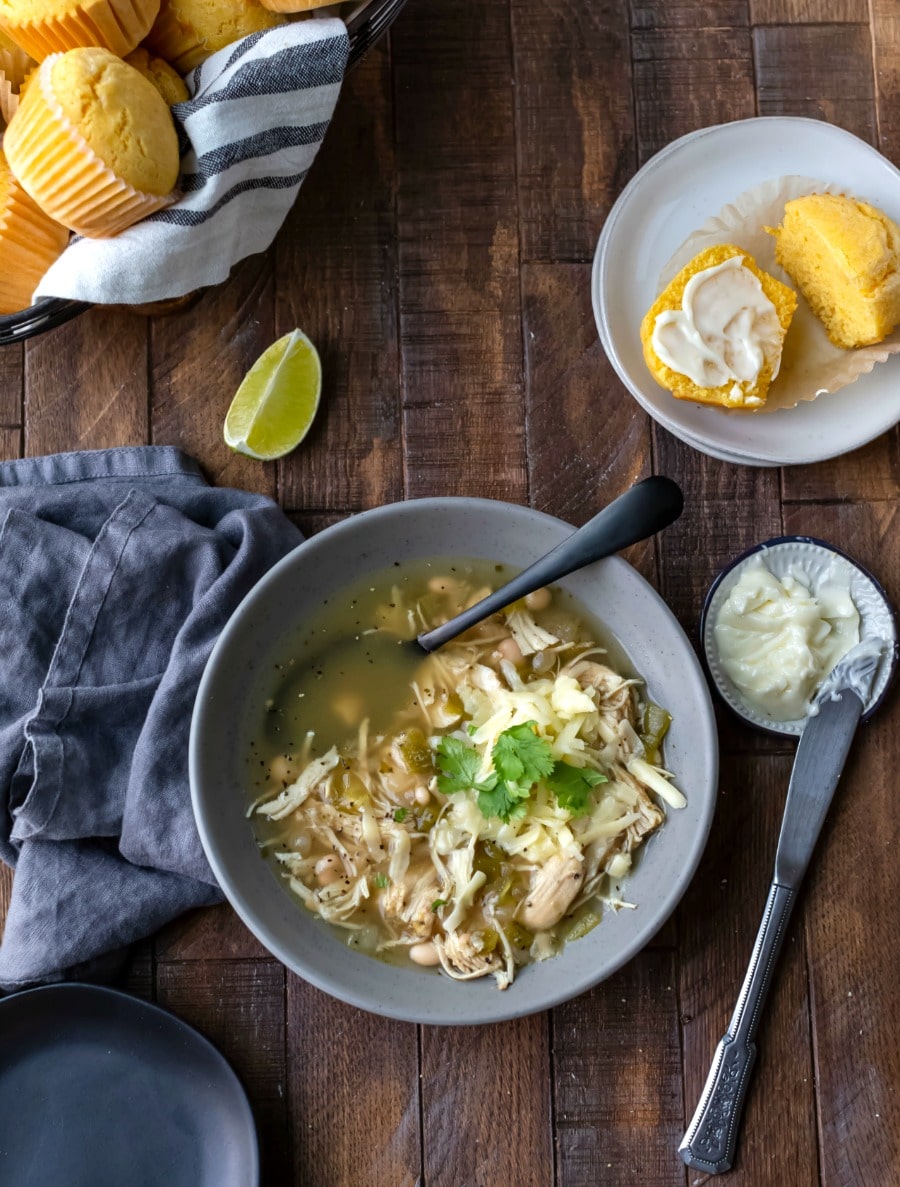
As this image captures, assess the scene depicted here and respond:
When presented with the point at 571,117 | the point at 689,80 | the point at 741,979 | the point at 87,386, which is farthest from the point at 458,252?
the point at 741,979

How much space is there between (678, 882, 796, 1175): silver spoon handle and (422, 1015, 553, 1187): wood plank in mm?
327

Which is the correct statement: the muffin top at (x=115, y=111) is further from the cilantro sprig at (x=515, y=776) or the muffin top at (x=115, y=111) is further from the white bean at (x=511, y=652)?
the cilantro sprig at (x=515, y=776)

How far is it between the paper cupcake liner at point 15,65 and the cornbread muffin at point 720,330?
4.19 ft

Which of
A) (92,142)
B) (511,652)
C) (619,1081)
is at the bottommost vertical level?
(619,1081)

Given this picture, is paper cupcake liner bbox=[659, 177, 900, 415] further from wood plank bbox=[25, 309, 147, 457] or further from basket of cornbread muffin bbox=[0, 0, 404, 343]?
wood plank bbox=[25, 309, 147, 457]

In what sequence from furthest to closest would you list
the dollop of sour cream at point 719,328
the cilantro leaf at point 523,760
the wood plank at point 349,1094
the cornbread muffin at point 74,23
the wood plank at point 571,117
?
the wood plank at point 571,117
the wood plank at point 349,1094
the dollop of sour cream at point 719,328
the cilantro leaf at point 523,760
the cornbread muffin at point 74,23

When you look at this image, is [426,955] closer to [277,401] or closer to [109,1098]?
[109,1098]

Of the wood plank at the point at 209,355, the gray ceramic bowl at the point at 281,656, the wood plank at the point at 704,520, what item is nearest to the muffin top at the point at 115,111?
the wood plank at the point at 209,355

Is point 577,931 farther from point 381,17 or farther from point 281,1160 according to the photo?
point 381,17

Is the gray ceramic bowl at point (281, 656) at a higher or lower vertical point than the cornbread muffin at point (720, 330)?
lower

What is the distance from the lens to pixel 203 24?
6.35ft

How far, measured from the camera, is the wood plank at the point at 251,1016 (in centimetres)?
227

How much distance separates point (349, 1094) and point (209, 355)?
1623mm

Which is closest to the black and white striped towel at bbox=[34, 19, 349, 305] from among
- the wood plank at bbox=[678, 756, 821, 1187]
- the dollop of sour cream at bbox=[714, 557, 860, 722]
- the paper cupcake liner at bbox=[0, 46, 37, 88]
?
the paper cupcake liner at bbox=[0, 46, 37, 88]
